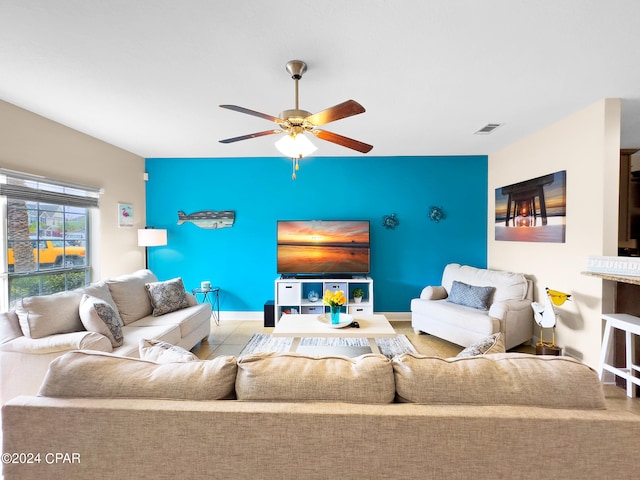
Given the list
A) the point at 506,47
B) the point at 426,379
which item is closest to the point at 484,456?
the point at 426,379

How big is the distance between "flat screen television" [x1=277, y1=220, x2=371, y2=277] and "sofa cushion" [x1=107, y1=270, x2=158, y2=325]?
174cm

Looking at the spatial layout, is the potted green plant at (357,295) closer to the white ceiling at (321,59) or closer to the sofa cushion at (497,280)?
the sofa cushion at (497,280)

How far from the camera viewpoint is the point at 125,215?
4.04 metres

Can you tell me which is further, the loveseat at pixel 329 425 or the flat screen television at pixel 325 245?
the flat screen television at pixel 325 245

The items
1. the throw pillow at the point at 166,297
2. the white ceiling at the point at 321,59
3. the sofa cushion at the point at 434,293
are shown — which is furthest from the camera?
the sofa cushion at the point at 434,293

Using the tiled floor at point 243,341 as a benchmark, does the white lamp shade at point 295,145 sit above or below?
above

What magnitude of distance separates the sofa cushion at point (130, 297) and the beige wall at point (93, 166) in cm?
86

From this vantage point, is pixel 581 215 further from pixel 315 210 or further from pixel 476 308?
pixel 315 210

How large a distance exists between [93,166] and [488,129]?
15.3 ft

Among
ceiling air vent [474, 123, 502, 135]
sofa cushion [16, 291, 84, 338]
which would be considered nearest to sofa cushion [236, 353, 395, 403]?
sofa cushion [16, 291, 84, 338]

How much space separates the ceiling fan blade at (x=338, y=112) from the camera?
1676 millimetres

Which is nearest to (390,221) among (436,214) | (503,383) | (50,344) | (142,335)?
(436,214)

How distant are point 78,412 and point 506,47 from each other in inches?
110

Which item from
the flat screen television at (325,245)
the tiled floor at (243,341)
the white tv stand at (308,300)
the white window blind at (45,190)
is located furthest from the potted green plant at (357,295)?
the white window blind at (45,190)
